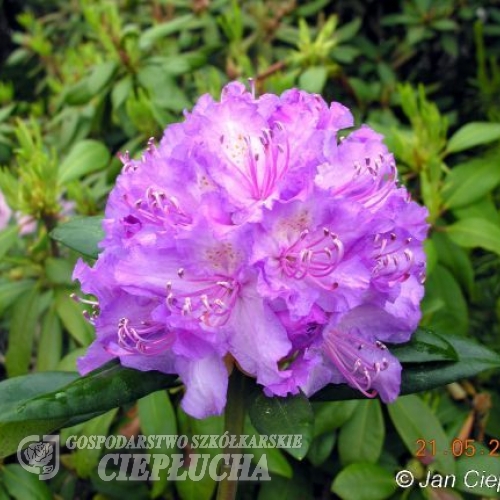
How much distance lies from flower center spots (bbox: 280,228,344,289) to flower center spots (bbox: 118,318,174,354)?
0.53ft

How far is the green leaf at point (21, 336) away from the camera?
1.43 metres

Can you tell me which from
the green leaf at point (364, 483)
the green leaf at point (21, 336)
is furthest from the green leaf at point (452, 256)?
the green leaf at point (21, 336)

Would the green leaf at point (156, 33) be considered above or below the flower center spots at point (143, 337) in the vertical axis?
below

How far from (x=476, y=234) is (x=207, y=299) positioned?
74 cm

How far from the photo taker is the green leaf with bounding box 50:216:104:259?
109cm

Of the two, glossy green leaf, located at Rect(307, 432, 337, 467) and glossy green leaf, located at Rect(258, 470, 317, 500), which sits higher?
glossy green leaf, located at Rect(307, 432, 337, 467)

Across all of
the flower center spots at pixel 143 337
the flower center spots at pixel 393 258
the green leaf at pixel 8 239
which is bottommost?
the green leaf at pixel 8 239

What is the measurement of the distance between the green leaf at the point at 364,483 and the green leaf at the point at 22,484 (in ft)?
1.59

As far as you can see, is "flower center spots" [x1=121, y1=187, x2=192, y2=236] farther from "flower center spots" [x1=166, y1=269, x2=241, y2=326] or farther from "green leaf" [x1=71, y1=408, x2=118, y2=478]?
"green leaf" [x1=71, y1=408, x2=118, y2=478]

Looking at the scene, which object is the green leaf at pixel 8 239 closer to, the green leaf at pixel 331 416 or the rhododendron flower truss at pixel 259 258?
the rhododendron flower truss at pixel 259 258

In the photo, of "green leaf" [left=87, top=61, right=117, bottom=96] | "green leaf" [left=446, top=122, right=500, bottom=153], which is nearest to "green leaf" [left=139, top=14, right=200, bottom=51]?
"green leaf" [left=87, top=61, right=117, bottom=96]

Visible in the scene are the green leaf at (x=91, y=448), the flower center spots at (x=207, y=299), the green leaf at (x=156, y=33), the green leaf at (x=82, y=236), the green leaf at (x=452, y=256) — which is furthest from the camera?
the green leaf at (x=156, y=33)

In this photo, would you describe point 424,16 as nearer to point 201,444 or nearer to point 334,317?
point 201,444

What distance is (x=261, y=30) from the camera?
2.25 m
